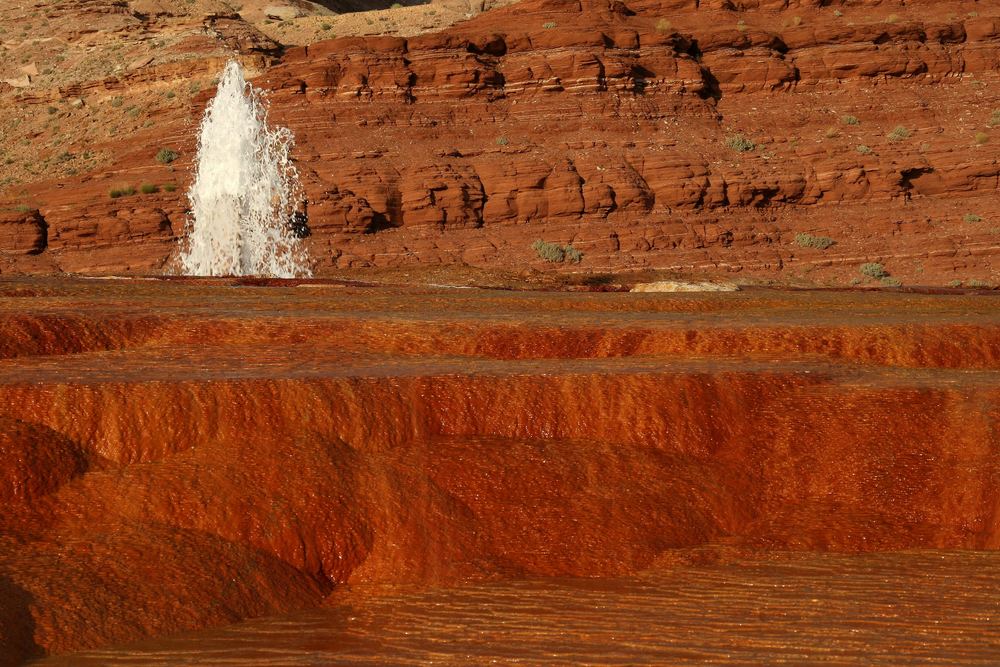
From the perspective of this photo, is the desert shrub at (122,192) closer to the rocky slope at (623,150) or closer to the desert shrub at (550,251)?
the rocky slope at (623,150)

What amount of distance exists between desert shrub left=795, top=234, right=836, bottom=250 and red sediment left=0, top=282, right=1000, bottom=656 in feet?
104

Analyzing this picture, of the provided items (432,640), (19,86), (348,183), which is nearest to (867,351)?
(432,640)

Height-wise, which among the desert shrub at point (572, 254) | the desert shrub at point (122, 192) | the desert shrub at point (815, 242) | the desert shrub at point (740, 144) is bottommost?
the desert shrub at point (572, 254)

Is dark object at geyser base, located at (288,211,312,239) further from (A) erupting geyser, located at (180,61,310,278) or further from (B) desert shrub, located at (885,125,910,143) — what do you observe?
(B) desert shrub, located at (885,125,910,143)

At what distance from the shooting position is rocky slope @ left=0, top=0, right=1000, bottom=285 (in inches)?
1781

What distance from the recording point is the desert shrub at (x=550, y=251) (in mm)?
44500

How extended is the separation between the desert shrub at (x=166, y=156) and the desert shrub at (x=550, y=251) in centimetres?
1646

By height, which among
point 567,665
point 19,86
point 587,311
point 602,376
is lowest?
point 567,665

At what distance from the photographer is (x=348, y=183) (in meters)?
46.4

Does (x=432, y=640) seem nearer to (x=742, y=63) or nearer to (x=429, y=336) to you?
(x=429, y=336)

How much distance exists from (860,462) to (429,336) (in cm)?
627

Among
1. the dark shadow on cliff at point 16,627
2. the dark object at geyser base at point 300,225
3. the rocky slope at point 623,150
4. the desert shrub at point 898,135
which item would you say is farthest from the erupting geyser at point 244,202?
the dark shadow on cliff at point 16,627

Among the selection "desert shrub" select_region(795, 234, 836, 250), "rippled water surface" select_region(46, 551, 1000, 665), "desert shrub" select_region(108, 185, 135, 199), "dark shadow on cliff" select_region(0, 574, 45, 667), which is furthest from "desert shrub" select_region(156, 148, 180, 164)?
"dark shadow on cliff" select_region(0, 574, 45, 667)

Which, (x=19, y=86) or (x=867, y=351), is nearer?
(x=867, y=351)
